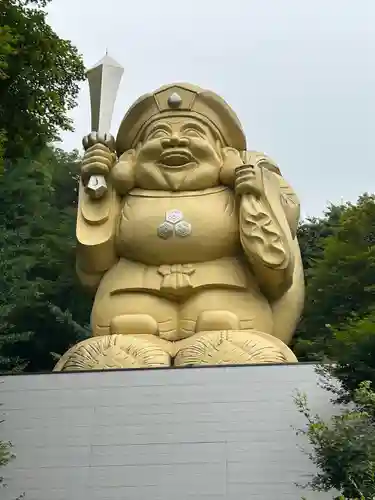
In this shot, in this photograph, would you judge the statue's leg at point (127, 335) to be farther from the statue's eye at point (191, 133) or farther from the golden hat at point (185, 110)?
the golden hat at point (185, 110)

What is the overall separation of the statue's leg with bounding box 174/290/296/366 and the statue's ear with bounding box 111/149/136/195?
1125 millimetres

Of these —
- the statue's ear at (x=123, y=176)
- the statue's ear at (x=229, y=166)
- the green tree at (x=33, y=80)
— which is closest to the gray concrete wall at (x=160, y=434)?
the statue's ear at (x=123, y=176)

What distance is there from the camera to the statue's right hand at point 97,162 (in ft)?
23.1

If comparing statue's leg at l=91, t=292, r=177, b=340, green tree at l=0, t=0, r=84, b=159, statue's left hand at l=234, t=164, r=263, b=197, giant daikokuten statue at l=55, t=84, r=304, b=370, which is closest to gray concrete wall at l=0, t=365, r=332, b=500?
giant daikokuten statue at l=55, t=84, r=304, b=370

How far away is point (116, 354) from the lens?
19.8 feet

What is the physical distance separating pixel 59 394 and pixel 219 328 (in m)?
1.36

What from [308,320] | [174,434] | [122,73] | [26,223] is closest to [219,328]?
[174,434]

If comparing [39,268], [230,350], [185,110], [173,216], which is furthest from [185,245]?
[39,268]

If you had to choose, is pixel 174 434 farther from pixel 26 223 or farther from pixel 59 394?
pixel 26 223

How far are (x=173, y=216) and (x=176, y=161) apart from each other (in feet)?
1.73

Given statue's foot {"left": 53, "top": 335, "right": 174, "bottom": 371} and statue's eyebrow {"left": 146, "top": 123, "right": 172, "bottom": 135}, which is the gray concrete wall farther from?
statue's eyebrow {"left": 146, "top": 123, "right": 172, "bottom": 135}

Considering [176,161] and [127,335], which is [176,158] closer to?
[176,161]

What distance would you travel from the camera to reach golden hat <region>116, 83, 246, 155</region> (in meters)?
7.19

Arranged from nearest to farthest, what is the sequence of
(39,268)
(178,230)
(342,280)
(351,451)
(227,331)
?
(351,451), (227,331), (178,230), (342,280), (39,268)
